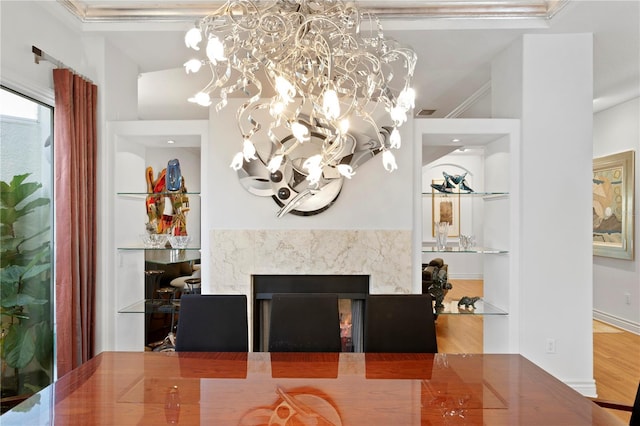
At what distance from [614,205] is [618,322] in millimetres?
1439

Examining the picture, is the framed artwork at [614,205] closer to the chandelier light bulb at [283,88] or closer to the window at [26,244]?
the chandelier light bulb at [283,88]

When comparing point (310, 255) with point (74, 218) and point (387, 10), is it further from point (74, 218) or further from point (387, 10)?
point (387, 10)

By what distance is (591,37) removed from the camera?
10.3 feet

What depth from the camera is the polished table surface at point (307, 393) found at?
54.4 inches

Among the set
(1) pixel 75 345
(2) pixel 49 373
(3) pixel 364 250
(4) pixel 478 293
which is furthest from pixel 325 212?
(4) pixel 478 293

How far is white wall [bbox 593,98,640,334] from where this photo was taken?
4988 millimetres

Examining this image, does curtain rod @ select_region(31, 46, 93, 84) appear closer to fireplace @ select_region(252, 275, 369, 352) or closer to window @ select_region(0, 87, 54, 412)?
window @ select_region(0, 87, 54, 412)

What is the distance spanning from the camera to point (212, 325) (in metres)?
2.26

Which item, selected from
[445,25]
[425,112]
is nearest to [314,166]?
[445,25]

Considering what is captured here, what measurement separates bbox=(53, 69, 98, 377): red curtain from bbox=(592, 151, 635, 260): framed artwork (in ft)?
18.3

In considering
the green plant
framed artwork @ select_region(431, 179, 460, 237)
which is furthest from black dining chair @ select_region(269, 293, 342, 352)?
framed artwork @ select_region(431, 179, 460, 237)

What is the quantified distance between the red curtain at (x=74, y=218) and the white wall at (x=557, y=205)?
3117 mm

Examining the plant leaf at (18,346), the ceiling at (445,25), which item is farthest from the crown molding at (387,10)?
the plant leaf at (18,346)

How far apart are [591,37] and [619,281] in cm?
345
